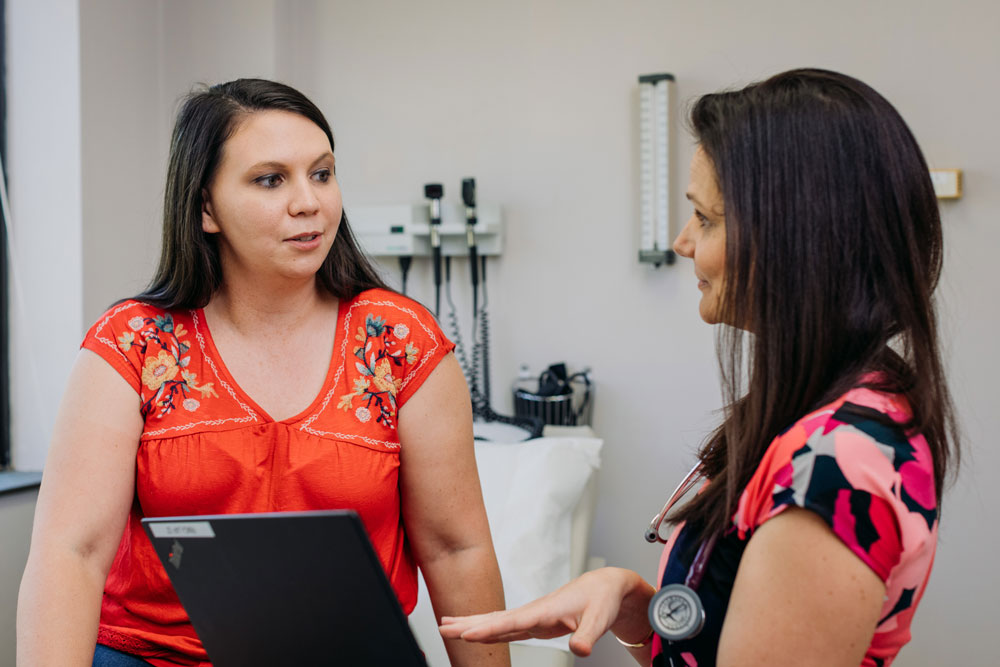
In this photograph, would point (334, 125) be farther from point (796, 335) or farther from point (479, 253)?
point (796, 335)

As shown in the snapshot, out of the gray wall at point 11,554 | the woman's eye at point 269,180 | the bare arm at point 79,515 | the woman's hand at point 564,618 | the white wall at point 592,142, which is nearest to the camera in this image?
the woman's hand at point 564,618

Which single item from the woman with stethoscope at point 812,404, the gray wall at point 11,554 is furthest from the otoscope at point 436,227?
the woman with stethoscope at point 812,404

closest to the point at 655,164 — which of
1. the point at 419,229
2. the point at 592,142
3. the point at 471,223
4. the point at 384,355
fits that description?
the point at 592,142

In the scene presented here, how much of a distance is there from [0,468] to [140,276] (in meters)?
0.63

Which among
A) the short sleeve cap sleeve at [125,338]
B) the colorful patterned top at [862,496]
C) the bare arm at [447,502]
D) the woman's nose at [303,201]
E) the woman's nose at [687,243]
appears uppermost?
the woman's nose at [303,201]

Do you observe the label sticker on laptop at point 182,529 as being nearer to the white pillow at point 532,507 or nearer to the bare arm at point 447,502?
the bare arm at point 447,502

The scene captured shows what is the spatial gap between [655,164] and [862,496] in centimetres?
176

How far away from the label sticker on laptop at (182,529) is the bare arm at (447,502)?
1.45ft

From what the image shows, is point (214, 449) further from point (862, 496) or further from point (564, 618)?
point (862, 496)

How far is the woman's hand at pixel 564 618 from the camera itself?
29.2 inches

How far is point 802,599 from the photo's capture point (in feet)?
2.13

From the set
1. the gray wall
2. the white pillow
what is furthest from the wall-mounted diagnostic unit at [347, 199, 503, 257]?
the gray wall

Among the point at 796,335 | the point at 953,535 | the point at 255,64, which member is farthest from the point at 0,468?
the point at 953,535

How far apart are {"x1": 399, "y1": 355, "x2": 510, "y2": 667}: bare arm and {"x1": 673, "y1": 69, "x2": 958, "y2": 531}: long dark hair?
1.74ft
